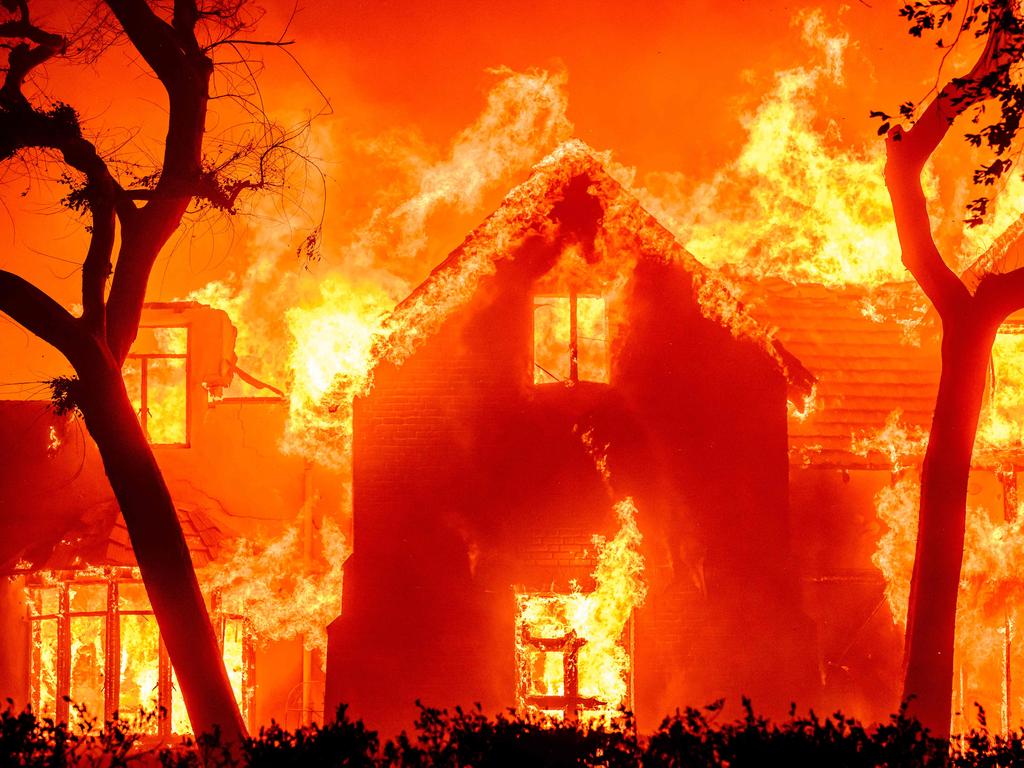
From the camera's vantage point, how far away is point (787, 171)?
71.7 ft

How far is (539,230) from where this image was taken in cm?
1606

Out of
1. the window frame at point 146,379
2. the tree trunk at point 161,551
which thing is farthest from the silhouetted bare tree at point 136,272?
the window frame at point 146,379

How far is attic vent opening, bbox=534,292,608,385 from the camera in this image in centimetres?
1642

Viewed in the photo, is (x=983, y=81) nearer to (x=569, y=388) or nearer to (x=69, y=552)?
(x=569, y=388)

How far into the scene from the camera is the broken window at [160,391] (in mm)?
19328

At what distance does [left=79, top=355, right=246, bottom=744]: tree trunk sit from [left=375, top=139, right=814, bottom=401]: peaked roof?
4.30 metres

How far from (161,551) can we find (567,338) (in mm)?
7031

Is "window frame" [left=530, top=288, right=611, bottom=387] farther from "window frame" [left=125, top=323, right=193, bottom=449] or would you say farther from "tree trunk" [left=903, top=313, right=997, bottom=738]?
"window frame" [left=125, top=323, right=193, bottom=449]

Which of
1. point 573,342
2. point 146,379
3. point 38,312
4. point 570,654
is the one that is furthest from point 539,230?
point 146,379

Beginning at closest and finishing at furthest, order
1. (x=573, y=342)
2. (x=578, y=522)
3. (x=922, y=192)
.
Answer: (x=922, y=192)
(x=578, y=522)
(x=573, y=342)

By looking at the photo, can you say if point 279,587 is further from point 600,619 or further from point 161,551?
point 161,551

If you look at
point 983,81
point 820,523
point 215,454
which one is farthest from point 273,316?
point 983,81

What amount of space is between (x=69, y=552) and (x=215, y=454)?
3.10 meters

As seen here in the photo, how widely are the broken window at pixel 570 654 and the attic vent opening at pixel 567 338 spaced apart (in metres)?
3.17
